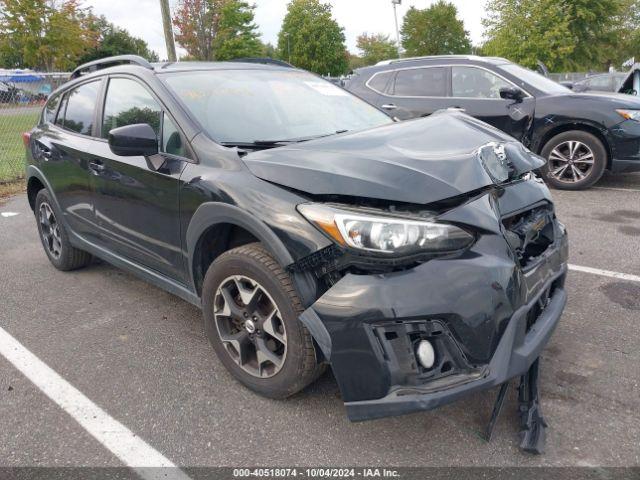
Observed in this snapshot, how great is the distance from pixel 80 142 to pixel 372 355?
2957 mm

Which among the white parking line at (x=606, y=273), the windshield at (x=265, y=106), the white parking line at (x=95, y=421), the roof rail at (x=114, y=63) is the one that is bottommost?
the white parking line at (x=95, y=421)

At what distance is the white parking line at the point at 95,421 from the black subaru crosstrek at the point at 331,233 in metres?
0.57

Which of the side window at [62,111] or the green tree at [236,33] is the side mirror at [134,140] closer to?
the side window at [62,111]

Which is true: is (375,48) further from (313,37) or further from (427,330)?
(427,330)

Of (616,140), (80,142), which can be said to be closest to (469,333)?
(80,142)

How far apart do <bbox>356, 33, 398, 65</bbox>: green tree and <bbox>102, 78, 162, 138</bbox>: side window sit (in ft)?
221

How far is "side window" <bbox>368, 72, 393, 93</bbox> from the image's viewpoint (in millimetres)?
8062

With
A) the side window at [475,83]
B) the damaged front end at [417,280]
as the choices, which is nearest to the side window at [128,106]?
the damaged front end at [417,280]

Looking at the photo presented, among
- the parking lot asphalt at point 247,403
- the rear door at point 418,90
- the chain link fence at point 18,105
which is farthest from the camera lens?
the chain link fence at point 18,105

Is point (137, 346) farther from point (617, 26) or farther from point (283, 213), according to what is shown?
point (617, 26)

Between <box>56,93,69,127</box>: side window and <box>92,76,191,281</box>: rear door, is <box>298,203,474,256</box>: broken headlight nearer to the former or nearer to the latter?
<box>92,76,191,281</box>: rear door

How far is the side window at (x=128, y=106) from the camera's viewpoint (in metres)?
3.16

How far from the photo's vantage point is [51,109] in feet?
15.1

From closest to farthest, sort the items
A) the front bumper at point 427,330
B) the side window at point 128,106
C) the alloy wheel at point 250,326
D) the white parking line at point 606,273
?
1. the front bumper at point 427,330
2. the alloy wheel at point 250,326
3. the side window at point 128,106
4. the white parking line at point 606,273
